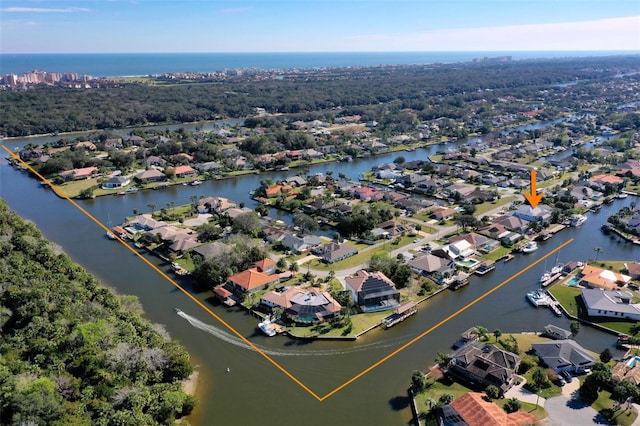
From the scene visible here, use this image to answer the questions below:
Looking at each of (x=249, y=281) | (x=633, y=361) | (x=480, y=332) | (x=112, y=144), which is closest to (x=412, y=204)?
(x=249, y=281)

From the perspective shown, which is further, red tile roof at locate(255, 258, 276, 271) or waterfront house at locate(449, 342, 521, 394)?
red tile roof at locate(255, 258, 276, 271)

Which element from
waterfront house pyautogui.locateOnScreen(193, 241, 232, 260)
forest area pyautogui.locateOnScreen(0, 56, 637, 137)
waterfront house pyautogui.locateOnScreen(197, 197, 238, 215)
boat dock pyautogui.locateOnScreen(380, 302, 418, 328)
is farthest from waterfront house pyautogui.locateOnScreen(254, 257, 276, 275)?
forest area pyautogui.locateOnScreen(0, 56, 637, 137)

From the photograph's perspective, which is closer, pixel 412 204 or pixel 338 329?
pixel 338 329

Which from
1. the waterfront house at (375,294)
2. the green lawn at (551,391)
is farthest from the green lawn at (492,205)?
the green lawn at (551,391)

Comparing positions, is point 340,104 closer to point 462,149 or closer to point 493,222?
point 462,149

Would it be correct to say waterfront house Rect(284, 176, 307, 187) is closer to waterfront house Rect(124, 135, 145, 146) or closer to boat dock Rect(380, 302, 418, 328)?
boat dock Rect(380, 302, 418, 328)

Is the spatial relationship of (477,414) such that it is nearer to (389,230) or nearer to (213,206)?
(389,230)

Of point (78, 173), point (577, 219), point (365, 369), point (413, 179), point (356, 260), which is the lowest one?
point (365, 369)
